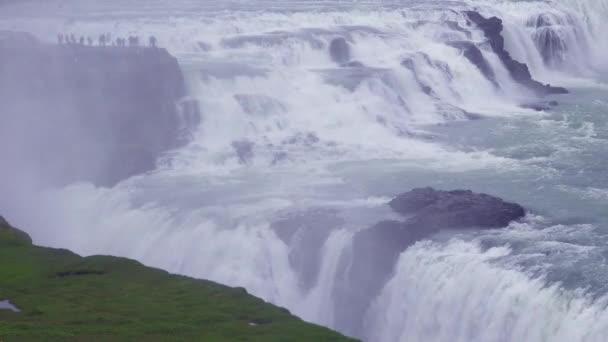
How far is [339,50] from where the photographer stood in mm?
67188

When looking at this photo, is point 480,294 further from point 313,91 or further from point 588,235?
point 313,91

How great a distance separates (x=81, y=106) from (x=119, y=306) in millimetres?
25215

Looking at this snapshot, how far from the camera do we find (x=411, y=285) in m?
37.9

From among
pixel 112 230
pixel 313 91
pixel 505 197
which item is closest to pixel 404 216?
pixel 505 197

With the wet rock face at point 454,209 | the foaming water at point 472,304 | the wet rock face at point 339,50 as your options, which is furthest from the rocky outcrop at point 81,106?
the foaming water at point 472,304

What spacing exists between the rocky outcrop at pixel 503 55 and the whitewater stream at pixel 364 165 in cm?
69

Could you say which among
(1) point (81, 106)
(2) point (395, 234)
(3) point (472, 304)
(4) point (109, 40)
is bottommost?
(3) point (472, 304)

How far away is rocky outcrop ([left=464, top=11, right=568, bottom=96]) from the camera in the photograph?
219ft

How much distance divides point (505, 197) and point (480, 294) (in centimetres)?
999

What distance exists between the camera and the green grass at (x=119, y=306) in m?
30.3

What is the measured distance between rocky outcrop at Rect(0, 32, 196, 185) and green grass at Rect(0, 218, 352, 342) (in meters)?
15.1

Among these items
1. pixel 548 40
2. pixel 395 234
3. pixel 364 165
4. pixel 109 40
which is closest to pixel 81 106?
pixel 109 40

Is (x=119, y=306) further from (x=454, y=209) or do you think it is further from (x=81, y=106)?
(x=81, y=106)

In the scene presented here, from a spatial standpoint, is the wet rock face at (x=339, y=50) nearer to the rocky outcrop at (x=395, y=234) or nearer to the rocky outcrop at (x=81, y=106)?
the rocky outcrop at (x=81, y=106)
